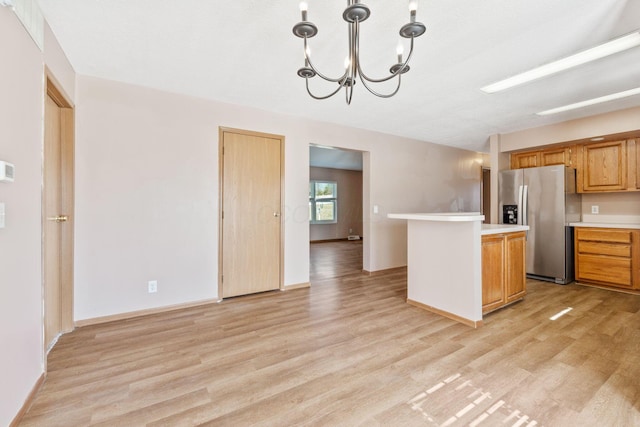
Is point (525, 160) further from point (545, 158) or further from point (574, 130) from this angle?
point (574, 130)

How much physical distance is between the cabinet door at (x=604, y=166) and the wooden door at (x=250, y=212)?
462 cm

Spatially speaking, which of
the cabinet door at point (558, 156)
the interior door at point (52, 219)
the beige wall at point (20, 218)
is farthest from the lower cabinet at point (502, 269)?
the interior door at point (52, 219)

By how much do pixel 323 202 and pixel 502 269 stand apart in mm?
6709

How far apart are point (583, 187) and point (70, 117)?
6.63 meters

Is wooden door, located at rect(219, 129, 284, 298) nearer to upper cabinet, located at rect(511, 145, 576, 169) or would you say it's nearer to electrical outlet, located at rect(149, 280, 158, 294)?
electrical outlet, located at rect(149, 280, 158, 294)

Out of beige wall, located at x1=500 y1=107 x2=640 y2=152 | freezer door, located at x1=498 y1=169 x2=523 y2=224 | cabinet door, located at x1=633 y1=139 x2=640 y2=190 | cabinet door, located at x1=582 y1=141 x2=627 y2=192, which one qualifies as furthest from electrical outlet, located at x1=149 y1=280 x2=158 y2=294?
cabinet door, located at x1=633 y1=139 x2=640 y2=190

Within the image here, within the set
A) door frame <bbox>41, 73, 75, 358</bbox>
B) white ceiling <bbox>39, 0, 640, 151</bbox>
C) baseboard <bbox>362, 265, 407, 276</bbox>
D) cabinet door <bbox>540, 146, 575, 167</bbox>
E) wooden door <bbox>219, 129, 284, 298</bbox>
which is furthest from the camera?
baseboard <bbox>362, 265, 407, 276</bbox>

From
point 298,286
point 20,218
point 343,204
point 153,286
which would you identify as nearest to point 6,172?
point 20,218

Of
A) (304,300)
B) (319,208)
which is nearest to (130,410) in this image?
(304,300)

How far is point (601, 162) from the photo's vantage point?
4.10 meters

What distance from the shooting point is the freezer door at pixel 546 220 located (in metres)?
4.10

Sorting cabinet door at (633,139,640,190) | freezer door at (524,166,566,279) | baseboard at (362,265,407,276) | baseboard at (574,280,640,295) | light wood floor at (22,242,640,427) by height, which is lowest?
light wood floor at (22,242,640,427)

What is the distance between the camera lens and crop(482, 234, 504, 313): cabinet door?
2.83 meters

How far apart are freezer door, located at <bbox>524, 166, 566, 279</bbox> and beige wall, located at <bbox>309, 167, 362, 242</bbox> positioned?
5854 millimetres
